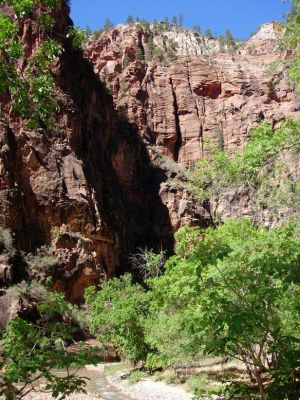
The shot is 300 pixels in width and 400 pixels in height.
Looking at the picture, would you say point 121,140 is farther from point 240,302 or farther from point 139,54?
point 240,302

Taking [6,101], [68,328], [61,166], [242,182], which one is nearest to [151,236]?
[61,166]

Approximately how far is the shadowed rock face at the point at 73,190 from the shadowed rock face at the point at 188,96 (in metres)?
12.9

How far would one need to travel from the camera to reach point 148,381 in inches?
861

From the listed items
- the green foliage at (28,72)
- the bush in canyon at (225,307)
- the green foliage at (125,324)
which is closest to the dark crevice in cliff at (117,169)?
the green foliage at (125,324)

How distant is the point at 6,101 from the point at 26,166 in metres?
7.10

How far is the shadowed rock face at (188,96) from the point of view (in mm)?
74062

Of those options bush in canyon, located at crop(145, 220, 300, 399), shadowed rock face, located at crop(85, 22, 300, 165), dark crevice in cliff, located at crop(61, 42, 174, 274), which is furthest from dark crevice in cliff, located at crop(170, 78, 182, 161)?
bush in canyon, located at crop(145, 220, 300, 399)

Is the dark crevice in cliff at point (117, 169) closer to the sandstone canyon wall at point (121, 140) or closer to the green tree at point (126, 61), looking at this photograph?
the sandstone canyon wall at point (121, 140)

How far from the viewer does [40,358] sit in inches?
164

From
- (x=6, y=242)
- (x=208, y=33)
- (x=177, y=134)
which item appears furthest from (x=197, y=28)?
(x=6, y=242)

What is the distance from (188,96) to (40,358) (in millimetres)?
77324

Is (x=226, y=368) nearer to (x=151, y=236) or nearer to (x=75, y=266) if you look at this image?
(x=75, y=266)

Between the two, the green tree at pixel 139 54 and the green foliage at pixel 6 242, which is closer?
the green foliage at pixel 6 242

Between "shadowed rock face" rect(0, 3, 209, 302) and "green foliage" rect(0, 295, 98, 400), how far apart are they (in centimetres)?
3421
